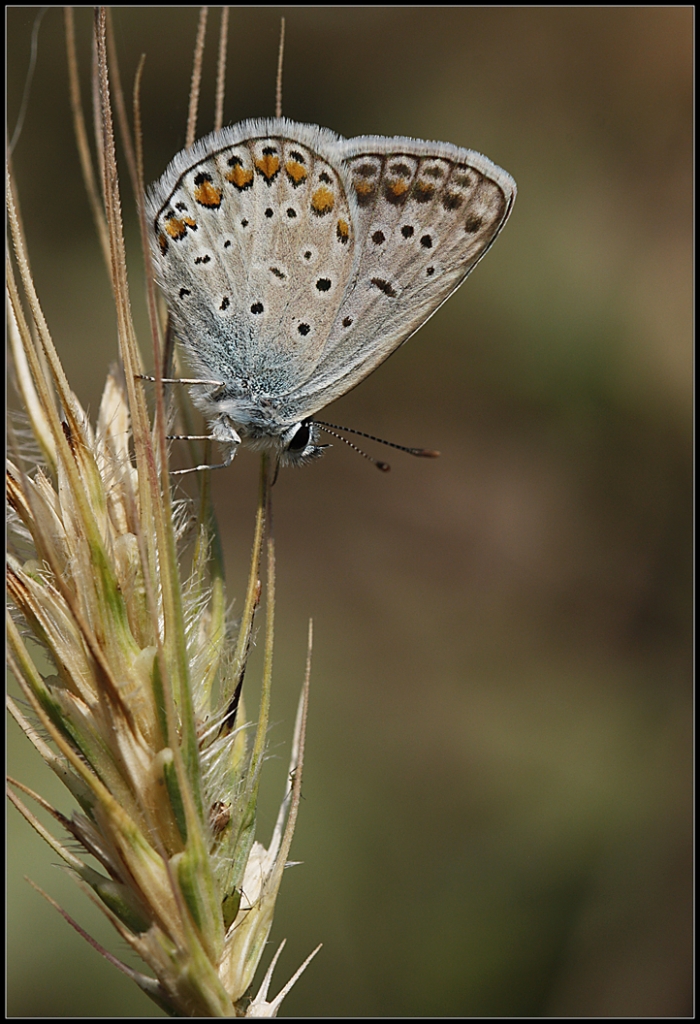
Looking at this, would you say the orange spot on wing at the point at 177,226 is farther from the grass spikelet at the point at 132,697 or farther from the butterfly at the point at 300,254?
the grass spikelet at the point at 132,697

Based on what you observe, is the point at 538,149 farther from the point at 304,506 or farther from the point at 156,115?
the point at 304,506

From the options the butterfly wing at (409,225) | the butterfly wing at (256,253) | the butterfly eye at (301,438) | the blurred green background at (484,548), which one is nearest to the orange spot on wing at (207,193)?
the butterfly wing at (256,253)

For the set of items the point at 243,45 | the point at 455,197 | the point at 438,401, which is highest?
the point at 243,45

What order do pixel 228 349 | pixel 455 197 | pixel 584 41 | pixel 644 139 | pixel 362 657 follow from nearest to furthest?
pixel 455 197 → pixel 228 349 → pixel 362 657 → pixel 644 139 → pixel 584 41

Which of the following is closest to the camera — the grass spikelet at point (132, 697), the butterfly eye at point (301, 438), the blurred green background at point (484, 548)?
the grass spikelet at point (132, 697)

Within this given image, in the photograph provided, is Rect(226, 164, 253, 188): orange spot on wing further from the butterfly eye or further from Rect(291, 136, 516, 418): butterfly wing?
the butterfly eye

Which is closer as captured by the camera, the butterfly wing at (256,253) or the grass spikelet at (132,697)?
the grass spikelet at (132,697)

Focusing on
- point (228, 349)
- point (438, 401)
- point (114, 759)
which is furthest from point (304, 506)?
point (114, 759)
